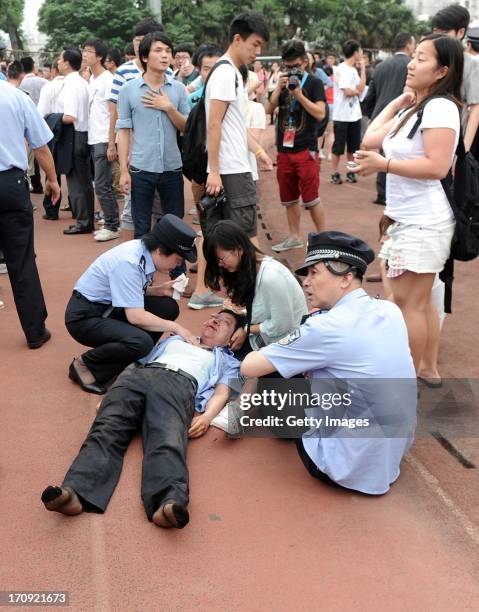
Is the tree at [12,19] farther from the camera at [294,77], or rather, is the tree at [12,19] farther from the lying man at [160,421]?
the lying man at [160,421]

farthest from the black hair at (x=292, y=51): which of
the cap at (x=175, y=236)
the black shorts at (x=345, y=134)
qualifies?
the black shorts at (x=345, y=134)

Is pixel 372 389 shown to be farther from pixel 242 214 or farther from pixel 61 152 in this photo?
pixel 61 152

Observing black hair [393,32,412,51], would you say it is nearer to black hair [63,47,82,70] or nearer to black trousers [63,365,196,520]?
black hair [63,47,82,70]

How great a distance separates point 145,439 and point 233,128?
2.42m

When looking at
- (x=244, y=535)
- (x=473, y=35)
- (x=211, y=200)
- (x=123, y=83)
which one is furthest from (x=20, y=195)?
(x=473, y=35)

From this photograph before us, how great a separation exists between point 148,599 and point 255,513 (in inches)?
26.7


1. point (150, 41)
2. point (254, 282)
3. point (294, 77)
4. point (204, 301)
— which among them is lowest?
point (204, 301)

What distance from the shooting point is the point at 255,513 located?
9.96 ft

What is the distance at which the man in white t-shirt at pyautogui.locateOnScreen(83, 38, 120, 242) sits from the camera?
7086mm

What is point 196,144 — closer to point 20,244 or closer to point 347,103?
point 20,244

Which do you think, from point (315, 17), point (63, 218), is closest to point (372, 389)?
point (63, 218)

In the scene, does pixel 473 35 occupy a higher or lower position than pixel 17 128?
higher

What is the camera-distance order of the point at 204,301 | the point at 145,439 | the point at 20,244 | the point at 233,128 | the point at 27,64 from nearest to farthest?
the point at 145,439 < the point at 20,244 < the point at 233,128 < the point at 204,301 < the point at 27,64

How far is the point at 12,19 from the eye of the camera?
55125 mm
